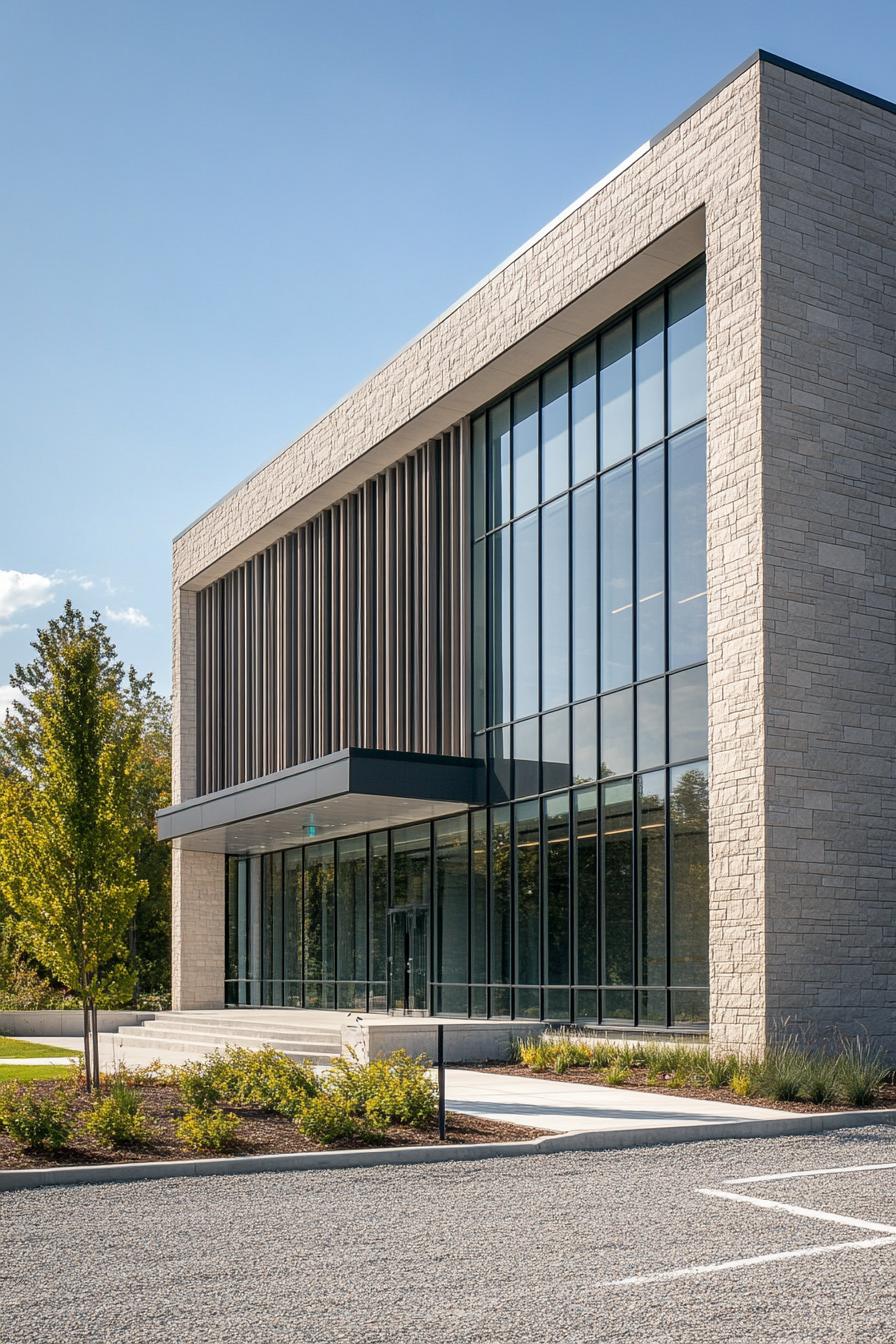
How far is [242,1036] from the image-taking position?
27203mm

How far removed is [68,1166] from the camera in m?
11.5

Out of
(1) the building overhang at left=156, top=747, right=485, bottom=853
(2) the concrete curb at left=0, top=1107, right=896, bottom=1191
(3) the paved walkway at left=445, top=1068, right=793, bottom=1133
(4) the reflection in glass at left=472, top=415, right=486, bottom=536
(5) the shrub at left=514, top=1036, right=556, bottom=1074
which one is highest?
(4) the reflection in glass at left=472, top=415, right=486, bottom=536

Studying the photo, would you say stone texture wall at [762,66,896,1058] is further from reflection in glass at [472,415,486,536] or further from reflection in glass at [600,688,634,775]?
reflection in glass at [472,415,486,536]

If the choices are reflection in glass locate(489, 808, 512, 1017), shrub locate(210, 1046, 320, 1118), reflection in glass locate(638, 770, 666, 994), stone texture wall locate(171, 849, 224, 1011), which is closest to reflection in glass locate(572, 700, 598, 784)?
reflection in glass locate(638, 770, 666, 994)

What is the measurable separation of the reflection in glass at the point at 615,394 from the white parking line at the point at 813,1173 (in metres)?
13.2

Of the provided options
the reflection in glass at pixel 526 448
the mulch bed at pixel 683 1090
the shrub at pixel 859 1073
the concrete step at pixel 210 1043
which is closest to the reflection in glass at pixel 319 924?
the concrete step at pixel 210 1043

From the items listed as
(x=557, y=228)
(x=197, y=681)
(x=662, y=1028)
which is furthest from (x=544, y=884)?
(x=197, y=681)

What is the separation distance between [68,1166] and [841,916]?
1076 centimetres

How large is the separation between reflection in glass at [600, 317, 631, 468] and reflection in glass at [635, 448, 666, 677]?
757 mm

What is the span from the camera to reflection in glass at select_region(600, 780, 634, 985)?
71.3 ft

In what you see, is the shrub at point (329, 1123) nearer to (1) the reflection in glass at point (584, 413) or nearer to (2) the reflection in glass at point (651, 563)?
(2) the reflection in glass at point (651, 563)

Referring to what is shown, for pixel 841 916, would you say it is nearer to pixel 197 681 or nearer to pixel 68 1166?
pixel 68 1166

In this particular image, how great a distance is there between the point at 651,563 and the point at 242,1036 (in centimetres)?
1230

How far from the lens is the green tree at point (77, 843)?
17531 millimetres
